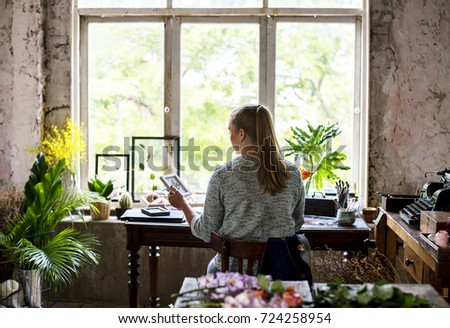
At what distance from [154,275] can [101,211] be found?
70 centimetres

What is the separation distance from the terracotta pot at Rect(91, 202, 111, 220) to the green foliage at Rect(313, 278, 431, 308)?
3.44m

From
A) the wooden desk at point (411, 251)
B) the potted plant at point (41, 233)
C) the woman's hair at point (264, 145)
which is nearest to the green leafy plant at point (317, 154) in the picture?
the wooden desk at point (411, 251)

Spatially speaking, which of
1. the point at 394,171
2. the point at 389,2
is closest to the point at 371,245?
the point at 394,171

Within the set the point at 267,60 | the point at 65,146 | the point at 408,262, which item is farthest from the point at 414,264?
the point at 65,146

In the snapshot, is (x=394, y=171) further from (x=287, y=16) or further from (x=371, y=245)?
(x=287, y=16)

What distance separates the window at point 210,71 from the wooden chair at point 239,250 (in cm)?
234

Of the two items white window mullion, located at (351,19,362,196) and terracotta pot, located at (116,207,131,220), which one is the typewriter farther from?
terracotta pot, located at (116,207,131,220)

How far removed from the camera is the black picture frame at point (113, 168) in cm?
562

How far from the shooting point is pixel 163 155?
5.61 m

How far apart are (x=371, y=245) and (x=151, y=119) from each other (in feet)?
6.93

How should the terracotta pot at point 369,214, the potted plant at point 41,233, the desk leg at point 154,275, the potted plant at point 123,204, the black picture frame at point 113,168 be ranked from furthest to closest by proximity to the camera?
the black picture frame at point 113,168
the potted plant at point 123,204
the terracotta pot at point 369,214
the desk leg at point 154,275
the potted plant at point 41,233

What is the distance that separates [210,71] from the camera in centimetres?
553

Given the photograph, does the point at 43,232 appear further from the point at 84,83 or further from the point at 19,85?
the point at 84,83

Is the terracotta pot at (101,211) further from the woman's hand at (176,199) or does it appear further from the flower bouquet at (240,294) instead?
the flower bouquet at (240,294)
